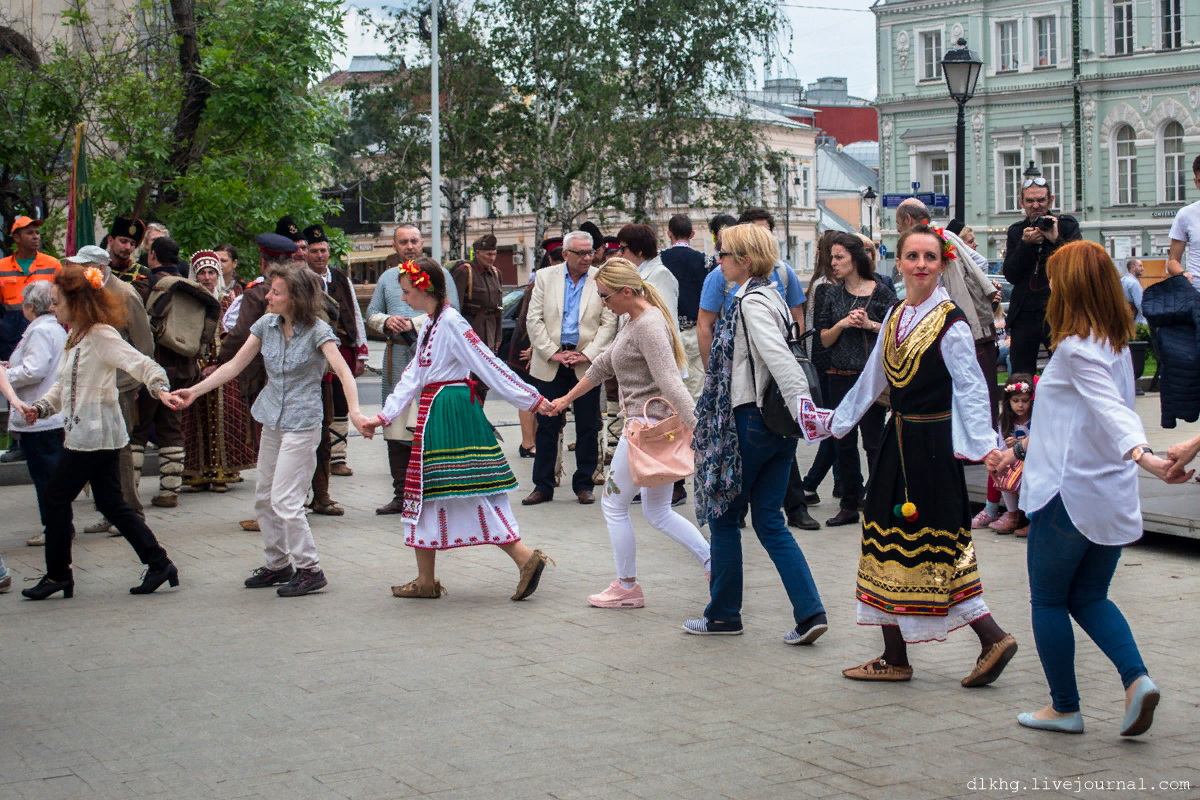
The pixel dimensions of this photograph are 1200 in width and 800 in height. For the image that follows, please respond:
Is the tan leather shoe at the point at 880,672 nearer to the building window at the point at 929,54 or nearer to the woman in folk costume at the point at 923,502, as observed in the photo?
the woman in folk costume at the point at 923,502

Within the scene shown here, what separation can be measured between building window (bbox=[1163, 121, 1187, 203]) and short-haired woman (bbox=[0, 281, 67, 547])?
5186 centimetres

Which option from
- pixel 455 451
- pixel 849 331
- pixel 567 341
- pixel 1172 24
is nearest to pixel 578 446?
pixel 567 341

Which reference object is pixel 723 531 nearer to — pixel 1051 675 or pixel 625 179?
pixel 1051 675

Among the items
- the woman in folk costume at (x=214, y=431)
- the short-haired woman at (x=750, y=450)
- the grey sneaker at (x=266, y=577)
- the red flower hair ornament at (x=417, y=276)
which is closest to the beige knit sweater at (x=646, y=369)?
the short-haired woman at (x=750, y=450)

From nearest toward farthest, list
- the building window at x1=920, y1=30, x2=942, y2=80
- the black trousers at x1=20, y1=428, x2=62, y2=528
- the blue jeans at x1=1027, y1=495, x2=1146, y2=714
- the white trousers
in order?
1. the blue jeans at x1=1027, y1=495, x2=1146, y2=714
2. the black trousers at x1=20, y1=428, x2=62, y2=528
3. the white trousers
4. the building window at x1=920, y1=30, x2=942, y2=80

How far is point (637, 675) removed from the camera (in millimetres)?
5688

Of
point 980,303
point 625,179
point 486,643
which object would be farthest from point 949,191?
point 486,643

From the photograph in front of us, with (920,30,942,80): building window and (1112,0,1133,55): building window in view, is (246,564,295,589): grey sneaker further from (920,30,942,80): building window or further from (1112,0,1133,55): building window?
(920,30,942,80): building window

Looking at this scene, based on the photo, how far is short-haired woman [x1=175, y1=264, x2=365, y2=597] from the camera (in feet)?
24.2

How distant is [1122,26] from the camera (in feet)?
178

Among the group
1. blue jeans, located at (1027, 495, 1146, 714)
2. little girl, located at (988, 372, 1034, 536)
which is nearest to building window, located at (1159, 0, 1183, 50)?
little girl, located at (988, 372, 1034, 536)

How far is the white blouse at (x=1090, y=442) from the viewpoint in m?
4.61

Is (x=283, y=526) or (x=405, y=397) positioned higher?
(x=405, y=397)

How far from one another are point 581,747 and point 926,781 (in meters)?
1.19
